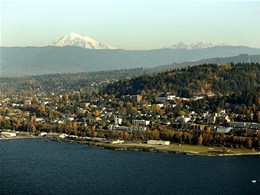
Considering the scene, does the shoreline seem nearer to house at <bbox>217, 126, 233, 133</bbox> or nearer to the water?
the water

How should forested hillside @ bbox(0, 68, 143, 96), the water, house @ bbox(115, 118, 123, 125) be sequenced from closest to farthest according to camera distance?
1. the water
2. house @ bbox(115, 118, 123, 125)
3. forested hillside @ bbox(0, 68, 143, 96)

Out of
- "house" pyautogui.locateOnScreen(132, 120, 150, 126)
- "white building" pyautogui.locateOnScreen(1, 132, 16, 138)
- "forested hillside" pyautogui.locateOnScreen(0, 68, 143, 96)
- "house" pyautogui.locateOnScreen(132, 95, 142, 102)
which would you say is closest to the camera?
"white building" pyautogui.locateOnScreen(1, 132, 16, 138)

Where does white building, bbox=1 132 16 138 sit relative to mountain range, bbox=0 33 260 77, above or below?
below

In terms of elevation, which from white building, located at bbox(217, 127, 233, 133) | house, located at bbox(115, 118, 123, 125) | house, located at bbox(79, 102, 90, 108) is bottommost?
house, located at bbox(115, 118, 123, 125)

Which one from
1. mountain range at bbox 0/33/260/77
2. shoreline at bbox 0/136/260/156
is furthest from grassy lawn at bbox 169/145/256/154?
mountain range at bbox 0/33/260/77

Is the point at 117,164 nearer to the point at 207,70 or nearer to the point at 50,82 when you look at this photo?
the point at 207,70

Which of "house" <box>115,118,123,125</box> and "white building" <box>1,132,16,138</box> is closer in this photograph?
"white building" <box>1,132,16,138</box>

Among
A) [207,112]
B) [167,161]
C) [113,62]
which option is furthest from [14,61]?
[167,161]

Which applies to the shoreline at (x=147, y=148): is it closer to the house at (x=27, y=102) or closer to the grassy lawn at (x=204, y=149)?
the grassy lawn at (x=204, y=149)

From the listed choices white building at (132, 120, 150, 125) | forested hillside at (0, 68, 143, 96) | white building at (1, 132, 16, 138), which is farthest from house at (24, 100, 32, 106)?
white building at (132, 120, 150, 125)

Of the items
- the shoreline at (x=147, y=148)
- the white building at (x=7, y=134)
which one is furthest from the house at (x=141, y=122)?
the white building at (x=7, y=134)
